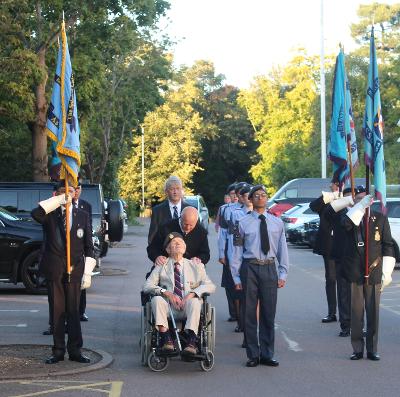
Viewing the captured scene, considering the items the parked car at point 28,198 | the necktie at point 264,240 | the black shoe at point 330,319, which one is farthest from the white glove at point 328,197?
the parked car at point 28,198

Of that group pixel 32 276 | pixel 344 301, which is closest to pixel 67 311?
pixel 344 301

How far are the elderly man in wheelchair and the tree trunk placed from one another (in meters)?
21.6

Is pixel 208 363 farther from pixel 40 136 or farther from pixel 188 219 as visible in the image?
pixel 40 136

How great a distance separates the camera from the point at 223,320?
14719mm

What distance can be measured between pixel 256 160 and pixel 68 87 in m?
87.9

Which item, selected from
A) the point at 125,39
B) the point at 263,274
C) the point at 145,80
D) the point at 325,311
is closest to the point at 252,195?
the point at 263,274

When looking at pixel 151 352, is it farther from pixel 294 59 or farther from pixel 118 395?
pixel 294 59

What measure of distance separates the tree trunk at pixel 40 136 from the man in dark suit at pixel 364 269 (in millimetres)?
21774

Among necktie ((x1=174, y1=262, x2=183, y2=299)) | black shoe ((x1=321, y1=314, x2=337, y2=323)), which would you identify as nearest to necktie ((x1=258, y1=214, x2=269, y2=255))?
necktie ((x1=174, y1=262, x2=183, y2=299))

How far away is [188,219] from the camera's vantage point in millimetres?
11188

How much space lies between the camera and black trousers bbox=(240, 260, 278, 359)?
10727 mm

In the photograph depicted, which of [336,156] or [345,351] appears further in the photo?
[336,156]

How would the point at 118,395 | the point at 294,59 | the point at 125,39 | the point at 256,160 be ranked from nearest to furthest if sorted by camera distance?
the point at 118,395 < the point at 125,39 < the point at 294,59 < the point at 256,160

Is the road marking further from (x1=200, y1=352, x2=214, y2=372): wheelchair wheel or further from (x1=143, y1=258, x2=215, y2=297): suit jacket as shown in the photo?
(x1=143, y1=258, x2=215, y2=297): suit jacket
